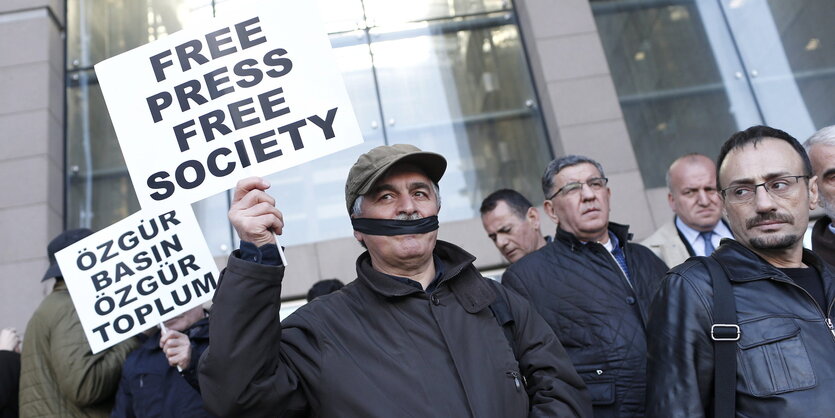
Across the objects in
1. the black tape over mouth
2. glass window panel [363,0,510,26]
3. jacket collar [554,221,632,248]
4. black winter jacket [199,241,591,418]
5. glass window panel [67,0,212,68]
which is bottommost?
black winter jacket [199,241,591,418]

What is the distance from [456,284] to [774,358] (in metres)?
1.06

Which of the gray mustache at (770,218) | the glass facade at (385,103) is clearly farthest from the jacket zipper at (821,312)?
the glass facade at (385,103)

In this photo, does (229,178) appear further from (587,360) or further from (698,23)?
(698,23)

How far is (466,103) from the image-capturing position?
8.51 metres

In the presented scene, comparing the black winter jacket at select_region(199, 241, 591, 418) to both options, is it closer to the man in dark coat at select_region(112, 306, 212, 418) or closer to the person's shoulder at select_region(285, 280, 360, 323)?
the person's shoulder at select_region(285, 280, 360, 323)

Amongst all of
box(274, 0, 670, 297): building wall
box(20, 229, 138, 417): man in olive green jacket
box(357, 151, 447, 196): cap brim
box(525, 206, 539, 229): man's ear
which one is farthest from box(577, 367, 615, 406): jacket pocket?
box(274, 0, 670, 297): building wall

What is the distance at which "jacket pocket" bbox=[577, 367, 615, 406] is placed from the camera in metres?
3.22

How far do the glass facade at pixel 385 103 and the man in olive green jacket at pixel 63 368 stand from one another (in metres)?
3.69

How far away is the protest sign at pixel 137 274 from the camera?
3.66 meters

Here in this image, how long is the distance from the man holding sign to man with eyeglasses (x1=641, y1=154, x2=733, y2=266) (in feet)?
7.69

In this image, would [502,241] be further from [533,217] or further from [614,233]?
[614,233]

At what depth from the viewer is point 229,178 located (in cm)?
282

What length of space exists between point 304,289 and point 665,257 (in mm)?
3935

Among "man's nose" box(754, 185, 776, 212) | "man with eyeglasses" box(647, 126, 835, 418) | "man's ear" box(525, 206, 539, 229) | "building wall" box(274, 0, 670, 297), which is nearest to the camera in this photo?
"man with eyeglasses" box(647, 126, 835, 418)
